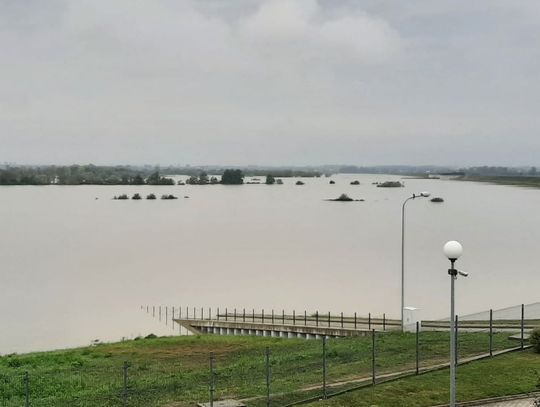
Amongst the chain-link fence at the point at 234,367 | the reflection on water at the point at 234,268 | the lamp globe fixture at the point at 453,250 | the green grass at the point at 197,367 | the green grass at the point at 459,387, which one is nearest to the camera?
the lamp globe fixture at the point at 453,250

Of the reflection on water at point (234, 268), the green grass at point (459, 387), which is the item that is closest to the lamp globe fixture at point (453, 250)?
the green grass at point (459, 387)

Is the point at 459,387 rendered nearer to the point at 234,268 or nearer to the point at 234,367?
the point at 234,367

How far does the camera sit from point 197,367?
69.6 feet

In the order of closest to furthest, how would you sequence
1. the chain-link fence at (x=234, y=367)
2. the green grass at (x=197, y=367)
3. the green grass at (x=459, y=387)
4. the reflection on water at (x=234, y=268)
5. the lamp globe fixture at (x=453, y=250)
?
the lamp globe fixture at (x=453, y=250), the green grass at (x=459, y=387), the chain-link fence at (x=234, y=367), the green grass at (x=197, y=367), the reflection on water at (x=234, y=268)

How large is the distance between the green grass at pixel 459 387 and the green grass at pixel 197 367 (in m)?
1.29

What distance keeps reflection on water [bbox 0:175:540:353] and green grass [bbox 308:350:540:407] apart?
1962cm

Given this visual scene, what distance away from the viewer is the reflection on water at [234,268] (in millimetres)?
39031

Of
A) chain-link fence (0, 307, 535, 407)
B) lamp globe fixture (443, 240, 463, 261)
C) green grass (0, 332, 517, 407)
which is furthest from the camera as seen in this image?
green grass (0, 332, 517, 407)

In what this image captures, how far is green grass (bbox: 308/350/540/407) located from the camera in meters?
14.3

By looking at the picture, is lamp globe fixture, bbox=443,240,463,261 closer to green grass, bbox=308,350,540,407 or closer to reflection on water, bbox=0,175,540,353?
green grass, bbox=308,350,540,407

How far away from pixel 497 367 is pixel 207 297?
28.8 meters

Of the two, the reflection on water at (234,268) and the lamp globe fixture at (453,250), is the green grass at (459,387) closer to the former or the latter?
the lamp globe fixture at (453,250)

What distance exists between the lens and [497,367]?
16.9 m

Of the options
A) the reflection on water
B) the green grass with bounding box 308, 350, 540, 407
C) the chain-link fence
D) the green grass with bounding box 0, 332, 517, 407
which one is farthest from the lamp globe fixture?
the reflection on water
